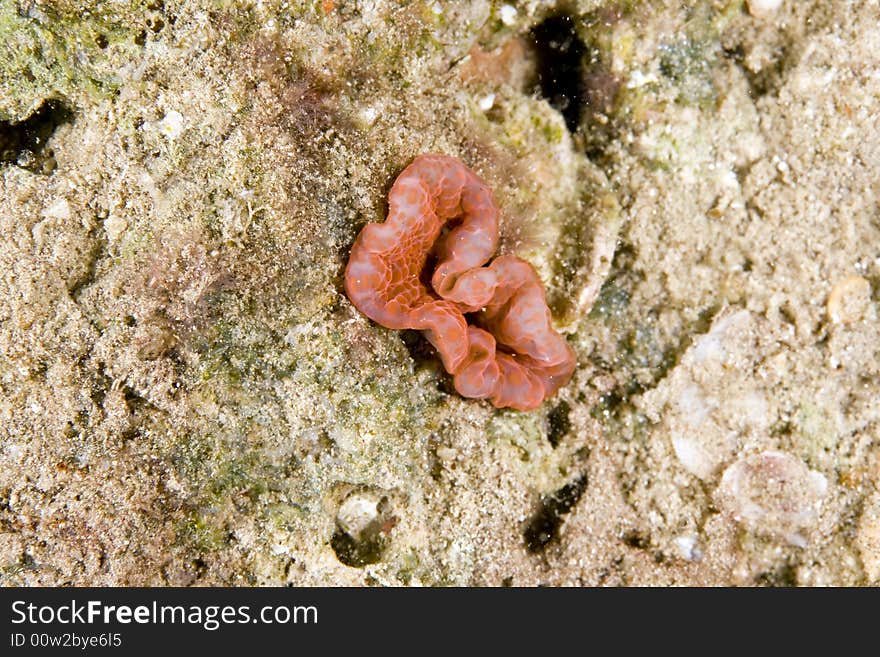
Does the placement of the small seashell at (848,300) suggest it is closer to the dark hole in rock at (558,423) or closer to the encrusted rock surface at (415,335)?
the encrusted rock surface at (415,335)

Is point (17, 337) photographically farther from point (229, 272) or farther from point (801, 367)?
point (801, 367)

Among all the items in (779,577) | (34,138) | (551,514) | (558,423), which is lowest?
(551,514)

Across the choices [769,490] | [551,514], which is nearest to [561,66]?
[551,514]

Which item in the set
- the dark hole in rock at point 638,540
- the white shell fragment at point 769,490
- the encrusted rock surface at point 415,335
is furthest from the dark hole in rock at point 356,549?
the white shell fragment at point 769,490

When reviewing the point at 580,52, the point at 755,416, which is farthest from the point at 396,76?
the point at 755,416

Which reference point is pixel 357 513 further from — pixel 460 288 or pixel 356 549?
pixel 460 288

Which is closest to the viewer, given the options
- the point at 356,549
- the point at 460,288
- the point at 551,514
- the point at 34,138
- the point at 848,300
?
the point at 34,138
